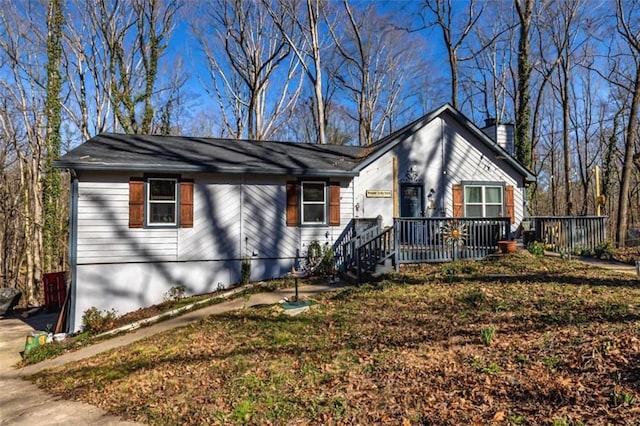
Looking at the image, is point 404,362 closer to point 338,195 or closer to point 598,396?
point 598,396

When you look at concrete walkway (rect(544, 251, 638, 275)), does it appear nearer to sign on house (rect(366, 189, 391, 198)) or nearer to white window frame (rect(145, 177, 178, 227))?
sign on house (rect(366, 189, 391, 198))

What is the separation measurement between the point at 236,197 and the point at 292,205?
1.66 metres

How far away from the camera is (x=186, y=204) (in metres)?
10.9

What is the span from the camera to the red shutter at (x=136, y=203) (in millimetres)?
10508

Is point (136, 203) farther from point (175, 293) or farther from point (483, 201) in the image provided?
point (483, 201)

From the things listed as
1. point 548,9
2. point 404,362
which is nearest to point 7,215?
point 404,362

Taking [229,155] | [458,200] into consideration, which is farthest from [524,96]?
[229,155]

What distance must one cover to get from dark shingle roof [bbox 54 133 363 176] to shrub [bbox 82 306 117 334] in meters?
3.67

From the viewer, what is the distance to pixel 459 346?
525 centimetres

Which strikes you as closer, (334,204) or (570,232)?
(334,204)

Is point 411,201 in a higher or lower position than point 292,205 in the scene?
higher

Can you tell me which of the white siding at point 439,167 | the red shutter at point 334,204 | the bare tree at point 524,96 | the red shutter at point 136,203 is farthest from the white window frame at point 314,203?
the bare tree at point 524,96

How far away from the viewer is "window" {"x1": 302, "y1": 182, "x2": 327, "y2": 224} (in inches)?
475

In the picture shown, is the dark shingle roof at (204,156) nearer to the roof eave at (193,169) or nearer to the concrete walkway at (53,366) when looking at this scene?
the roof eave at (193,169)
